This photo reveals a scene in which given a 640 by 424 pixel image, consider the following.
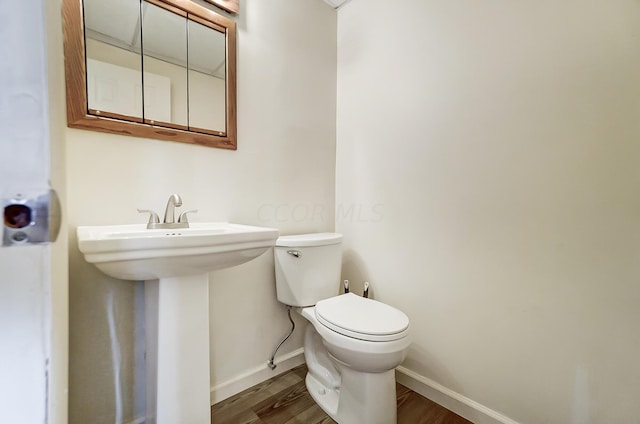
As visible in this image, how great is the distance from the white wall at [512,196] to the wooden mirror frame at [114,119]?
2.65 ft

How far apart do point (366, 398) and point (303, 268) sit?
0.61m

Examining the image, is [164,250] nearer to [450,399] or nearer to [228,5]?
[228,5]

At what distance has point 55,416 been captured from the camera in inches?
14.4

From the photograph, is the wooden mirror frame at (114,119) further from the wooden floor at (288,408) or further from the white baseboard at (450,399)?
the white baseboard at (450,399)

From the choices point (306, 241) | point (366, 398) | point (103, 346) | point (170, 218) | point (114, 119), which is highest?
point (114, 119)

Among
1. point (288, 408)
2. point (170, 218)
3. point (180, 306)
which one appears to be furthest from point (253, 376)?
point (170, 218)

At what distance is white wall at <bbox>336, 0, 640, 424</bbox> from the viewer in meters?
0.91

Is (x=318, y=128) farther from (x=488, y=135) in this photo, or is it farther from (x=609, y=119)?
(x=609, y=119)

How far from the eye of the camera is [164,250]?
726 mm

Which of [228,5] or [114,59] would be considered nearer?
[114,59]

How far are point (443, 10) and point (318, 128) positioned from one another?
86cm

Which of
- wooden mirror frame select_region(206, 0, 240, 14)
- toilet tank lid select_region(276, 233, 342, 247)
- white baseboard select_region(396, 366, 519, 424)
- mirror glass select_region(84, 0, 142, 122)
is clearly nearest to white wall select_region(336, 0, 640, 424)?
white baseboard select_region(396, 366, 519, 424)

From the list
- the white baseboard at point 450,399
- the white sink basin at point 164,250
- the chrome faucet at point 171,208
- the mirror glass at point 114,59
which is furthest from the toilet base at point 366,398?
the mirror glass at point 114,59

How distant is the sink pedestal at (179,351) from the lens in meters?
0.89
